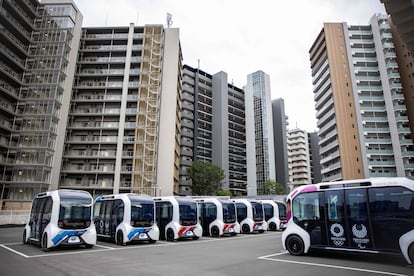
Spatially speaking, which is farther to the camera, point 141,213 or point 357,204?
point 141,213

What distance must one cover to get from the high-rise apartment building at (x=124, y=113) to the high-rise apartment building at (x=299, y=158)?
7151 centimetres

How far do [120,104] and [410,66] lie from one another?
57.9 m

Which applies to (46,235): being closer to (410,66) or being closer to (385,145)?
(385,145)

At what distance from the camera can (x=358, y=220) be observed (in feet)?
29.3

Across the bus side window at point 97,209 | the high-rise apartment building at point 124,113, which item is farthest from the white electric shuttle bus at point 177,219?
the high-rise apartment building at point 124,113

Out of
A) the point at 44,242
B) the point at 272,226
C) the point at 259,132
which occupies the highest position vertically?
A: the point at 259,132

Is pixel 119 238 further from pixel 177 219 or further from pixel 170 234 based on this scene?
pixel 177 219

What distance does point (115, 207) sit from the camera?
14555 millimetres

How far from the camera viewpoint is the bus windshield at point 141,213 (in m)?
13.8

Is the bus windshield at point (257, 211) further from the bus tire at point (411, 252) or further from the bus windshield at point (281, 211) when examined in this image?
the bus tire at point (411, 252)

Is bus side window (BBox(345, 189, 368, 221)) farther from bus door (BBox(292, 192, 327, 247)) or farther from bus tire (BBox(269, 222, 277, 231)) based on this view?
bus tire (BBox(269, 222, 277, 231))

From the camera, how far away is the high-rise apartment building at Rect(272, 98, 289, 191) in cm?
8875

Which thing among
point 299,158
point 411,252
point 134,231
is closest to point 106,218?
point 134,231

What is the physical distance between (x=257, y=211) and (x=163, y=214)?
9.87 meters
